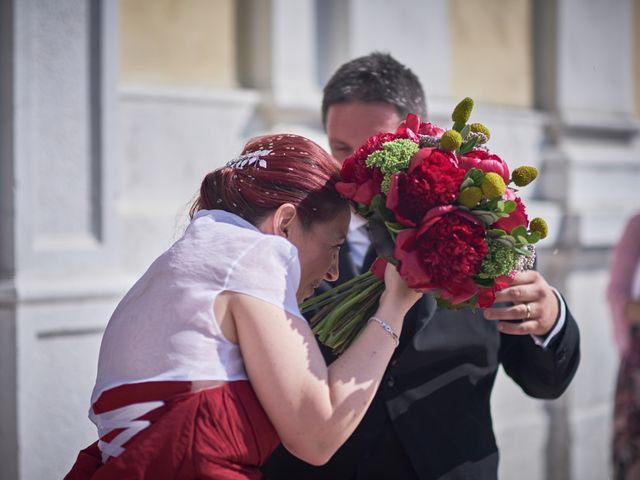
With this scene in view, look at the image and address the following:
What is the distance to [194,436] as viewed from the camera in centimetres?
164

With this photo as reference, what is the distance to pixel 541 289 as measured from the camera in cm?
219

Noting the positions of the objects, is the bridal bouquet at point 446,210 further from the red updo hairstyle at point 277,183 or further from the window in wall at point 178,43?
the window in wall at point 178,43

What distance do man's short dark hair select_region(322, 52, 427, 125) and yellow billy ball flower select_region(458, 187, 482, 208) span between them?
0.85 metres

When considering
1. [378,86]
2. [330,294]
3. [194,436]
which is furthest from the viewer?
[378,86]

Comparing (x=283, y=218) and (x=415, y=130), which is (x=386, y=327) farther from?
(x=415, y=130)

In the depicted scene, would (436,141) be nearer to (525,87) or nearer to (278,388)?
(278,388)

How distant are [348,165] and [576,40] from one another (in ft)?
16.1

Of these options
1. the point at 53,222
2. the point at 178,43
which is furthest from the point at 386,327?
the point at 178,43

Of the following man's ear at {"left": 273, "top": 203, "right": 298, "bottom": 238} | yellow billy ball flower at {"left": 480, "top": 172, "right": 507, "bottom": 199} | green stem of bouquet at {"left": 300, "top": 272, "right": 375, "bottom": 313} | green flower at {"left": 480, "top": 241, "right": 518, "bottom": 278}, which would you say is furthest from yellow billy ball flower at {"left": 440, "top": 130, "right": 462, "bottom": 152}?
green stem of bouquet at {"left": 300, "top": 272, "right": 375, "bottom": 313}

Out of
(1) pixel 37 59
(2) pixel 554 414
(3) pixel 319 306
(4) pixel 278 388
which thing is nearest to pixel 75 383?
(1) pixel 37 59

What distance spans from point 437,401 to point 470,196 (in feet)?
2.50

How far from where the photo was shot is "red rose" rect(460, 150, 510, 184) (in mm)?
1786

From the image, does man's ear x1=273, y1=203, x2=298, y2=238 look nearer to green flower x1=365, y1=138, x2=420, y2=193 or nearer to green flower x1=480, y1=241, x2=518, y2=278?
green flower x1=365, y1=138, x2=420, y2=193

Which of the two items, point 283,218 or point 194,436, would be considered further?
point 283,218
